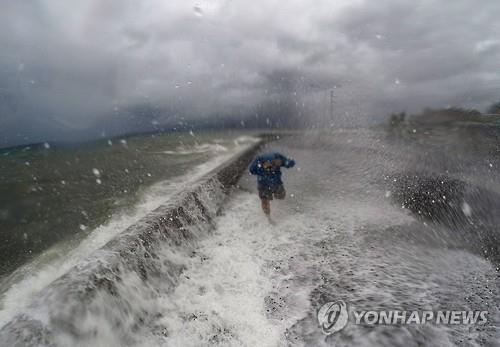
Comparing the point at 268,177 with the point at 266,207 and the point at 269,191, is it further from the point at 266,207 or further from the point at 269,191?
the point at 266,207

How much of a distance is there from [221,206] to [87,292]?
5.37 metres

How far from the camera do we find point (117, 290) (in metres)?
3.69

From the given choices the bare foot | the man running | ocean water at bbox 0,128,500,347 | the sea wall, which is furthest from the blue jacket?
the sea wall

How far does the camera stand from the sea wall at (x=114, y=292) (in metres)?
2.92

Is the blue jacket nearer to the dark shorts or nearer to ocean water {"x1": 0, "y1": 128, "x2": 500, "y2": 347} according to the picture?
the dark shorts

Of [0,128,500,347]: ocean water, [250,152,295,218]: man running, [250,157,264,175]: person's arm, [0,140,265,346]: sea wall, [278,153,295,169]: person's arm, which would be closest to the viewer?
[0,140,265,346]: sea wall

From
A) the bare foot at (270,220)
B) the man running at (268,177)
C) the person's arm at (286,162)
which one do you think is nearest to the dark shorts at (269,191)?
the man running at (268,177)

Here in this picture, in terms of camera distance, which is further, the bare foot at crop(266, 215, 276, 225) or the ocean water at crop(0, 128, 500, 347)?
the bare foot at crop(266, 215, 276, 225)

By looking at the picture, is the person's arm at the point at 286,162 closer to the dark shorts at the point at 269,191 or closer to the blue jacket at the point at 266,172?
the blue jacket at the point at 266,172

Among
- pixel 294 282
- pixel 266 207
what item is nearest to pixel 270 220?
pixel 266 207

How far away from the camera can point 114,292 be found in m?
3.63

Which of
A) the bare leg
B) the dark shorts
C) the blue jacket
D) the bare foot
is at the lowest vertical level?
the bare foot

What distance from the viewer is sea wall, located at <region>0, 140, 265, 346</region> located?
115 inches

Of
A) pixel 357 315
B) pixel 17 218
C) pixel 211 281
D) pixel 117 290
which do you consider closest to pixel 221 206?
pixel 211 281
